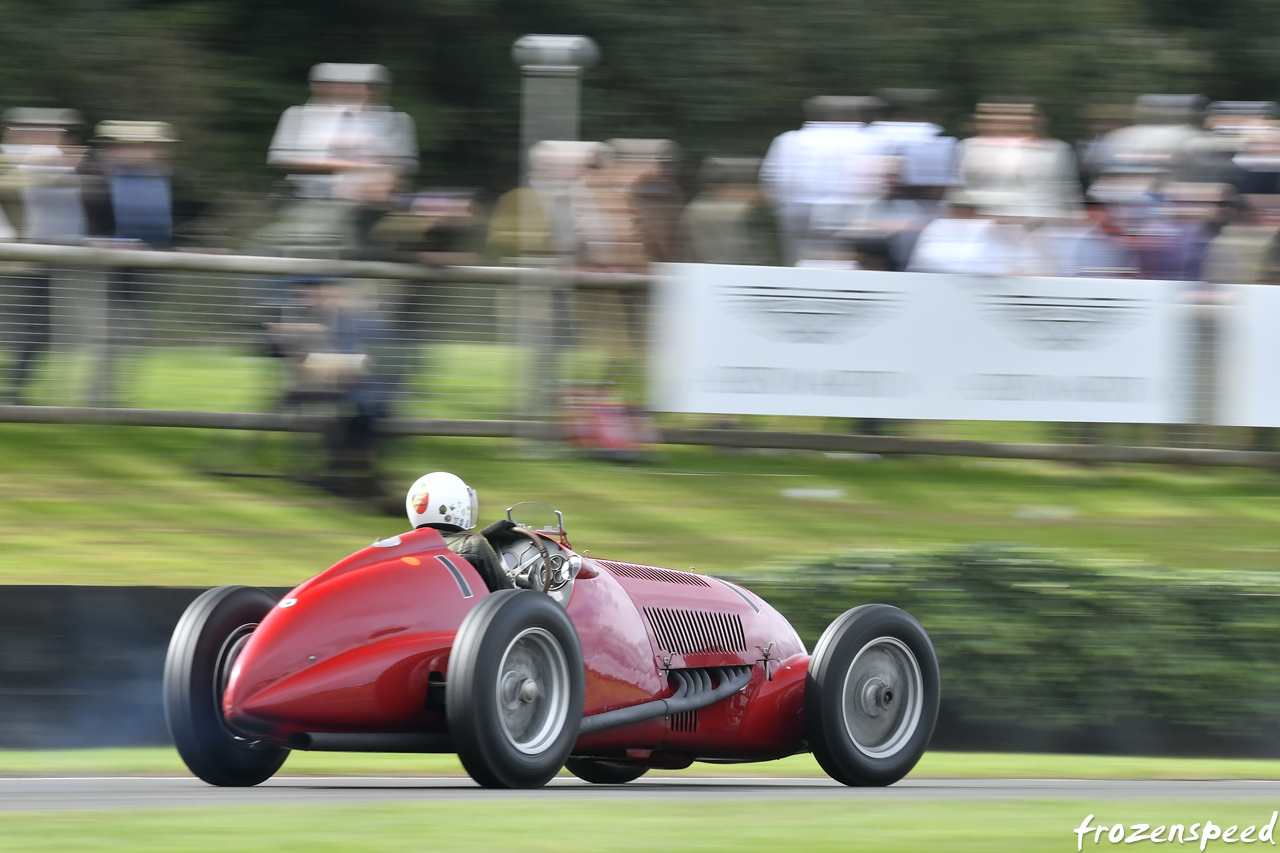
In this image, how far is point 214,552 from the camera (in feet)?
33.9

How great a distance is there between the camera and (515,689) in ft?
20.4

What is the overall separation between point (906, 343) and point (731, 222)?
1.35 meters

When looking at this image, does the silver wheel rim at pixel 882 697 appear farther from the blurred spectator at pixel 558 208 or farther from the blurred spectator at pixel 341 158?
the blurred spectator at pixel 558 208

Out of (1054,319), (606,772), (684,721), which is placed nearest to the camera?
(684,721)

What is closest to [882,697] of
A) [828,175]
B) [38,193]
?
[828,175]

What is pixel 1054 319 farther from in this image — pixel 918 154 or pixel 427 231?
pixel 427 231

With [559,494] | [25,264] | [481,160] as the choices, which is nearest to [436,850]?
[559,494]

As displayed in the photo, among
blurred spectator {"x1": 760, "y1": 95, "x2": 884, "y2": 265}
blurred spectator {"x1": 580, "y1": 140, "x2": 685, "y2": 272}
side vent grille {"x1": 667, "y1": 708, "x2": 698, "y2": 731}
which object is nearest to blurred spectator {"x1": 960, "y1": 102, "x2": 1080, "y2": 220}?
blurred spectator {"x1": 760, "y1": 95, "x2": 884, "y2": 265}

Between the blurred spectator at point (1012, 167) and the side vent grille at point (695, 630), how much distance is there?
5.21 meters

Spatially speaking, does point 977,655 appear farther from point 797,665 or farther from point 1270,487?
point 1270,487

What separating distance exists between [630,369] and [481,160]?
11766 mm

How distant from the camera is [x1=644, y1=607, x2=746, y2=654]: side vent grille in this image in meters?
7.14

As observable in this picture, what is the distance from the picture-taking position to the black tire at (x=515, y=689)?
5.96 meters

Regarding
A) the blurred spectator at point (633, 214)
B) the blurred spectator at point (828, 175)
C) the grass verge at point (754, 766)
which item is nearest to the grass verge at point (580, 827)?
the grass verge at point (754, 766)
